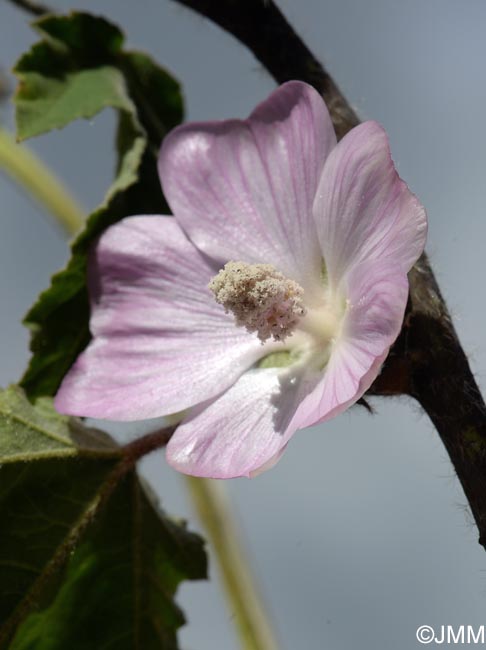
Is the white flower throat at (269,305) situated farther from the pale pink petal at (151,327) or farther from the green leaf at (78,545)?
the green leaf at (78,545)

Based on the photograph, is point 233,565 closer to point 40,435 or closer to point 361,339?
point 40,435

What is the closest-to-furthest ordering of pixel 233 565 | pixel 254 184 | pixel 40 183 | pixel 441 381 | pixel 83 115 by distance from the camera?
pixel 441 381, pixel 254 184, pixel 83 115, pixel 233 565, pixel 40 183

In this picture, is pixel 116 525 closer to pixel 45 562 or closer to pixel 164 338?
pixel 45 562

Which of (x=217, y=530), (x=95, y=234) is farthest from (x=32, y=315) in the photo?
(x=217, y=530)

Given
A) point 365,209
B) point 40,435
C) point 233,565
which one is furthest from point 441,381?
point 233,565

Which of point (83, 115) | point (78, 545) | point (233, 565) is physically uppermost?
point (83, 115)

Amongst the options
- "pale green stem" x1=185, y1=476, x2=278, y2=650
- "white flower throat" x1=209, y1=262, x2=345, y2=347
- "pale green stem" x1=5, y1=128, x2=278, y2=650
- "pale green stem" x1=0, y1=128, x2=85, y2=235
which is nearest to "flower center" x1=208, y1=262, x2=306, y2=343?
"white flower throat" x1=209, y1=262, x2=345, y2=347
